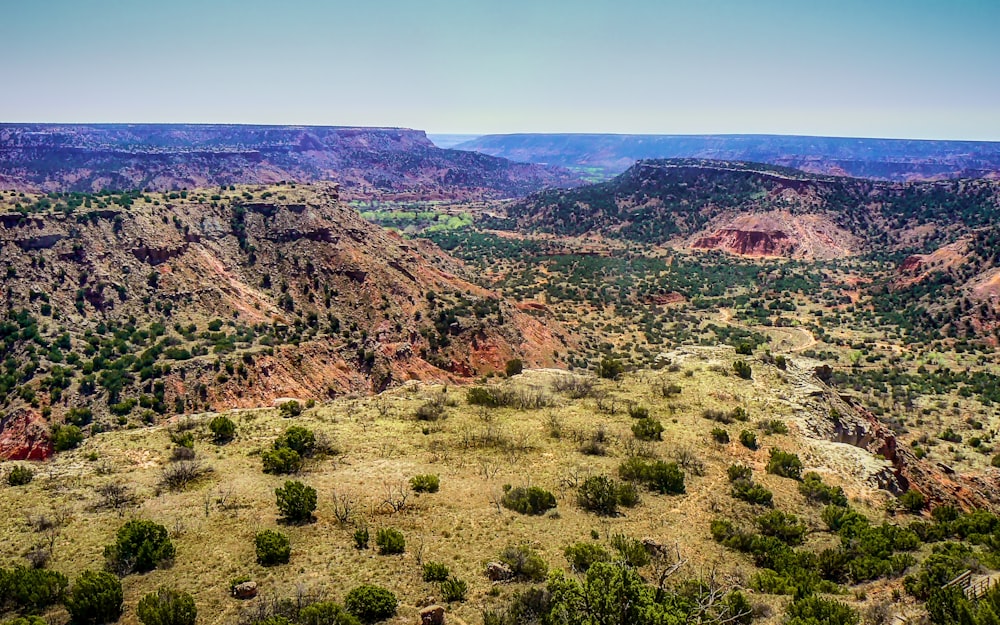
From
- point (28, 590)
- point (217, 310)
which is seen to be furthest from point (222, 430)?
point (217, 310)

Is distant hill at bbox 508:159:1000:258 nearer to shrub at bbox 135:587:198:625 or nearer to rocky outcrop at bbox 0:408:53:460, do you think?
rocky outcrop at bbox 0:408:53:460

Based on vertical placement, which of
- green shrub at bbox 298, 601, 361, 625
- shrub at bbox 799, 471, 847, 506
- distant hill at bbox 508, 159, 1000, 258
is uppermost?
distant hill at bbox 508, 159, 1000, 258

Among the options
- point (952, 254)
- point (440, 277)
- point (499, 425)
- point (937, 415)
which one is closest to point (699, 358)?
point (499, 425)

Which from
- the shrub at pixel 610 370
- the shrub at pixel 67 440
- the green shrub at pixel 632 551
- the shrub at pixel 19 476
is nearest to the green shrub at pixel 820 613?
the green shrub at pixel 632 551

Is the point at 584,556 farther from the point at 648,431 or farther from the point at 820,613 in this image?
the point at 648,431

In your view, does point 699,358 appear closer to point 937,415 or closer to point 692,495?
point 692,495

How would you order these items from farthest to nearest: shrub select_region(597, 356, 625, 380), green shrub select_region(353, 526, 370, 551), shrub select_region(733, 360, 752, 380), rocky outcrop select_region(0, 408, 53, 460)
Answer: shrub select_region(597, 356, 625, 380) < shrub select_region(733, 360, 752, 380) < rocky outcrop select_region(0, 408, 53, 460) < green shrub select_region(353, 526, 370, 551)

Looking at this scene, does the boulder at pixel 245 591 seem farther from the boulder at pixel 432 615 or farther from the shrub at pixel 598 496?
the shrub at pixel 598 496

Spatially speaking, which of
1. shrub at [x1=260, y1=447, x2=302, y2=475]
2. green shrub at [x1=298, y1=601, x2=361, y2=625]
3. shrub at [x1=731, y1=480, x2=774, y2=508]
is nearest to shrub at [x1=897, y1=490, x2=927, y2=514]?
shrub at [x1=731, y1=480, x2=774, y2=508]
